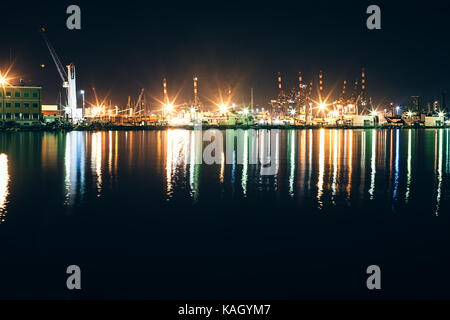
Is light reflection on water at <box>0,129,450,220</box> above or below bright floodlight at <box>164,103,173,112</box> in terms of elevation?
below

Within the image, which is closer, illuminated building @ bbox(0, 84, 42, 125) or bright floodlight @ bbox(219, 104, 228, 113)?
illuminated building @ bbox(0, 84, 42, 125)

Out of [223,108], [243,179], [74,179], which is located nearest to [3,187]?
[74,179]

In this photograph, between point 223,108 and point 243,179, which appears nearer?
point 243,179

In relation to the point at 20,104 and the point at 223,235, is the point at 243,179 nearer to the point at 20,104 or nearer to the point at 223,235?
the point at 223,235

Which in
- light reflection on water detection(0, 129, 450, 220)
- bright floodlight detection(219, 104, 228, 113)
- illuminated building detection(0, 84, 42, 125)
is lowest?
light reflection on water detection(0, 129, 450, 220)

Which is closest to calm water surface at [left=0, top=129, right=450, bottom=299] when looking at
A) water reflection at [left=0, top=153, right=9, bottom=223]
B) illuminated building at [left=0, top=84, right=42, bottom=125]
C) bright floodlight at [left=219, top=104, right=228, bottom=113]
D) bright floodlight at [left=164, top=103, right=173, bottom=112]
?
water reflection at [left=0, top=153, right=9, bottom=223]

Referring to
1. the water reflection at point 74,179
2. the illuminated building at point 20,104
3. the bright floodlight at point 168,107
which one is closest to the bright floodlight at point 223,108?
the bright floodlight at point 168,107

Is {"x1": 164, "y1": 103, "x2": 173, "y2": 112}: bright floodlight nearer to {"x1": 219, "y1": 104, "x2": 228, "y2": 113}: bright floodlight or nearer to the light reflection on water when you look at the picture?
{"x1": 219, "y1": 104, "x2": 228, "y2": 113}: bright floodlight

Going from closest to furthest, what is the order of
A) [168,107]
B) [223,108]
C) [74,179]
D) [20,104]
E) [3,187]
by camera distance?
[3,187] → [74,179] → [20,104] → [223,108] → [168,107]
